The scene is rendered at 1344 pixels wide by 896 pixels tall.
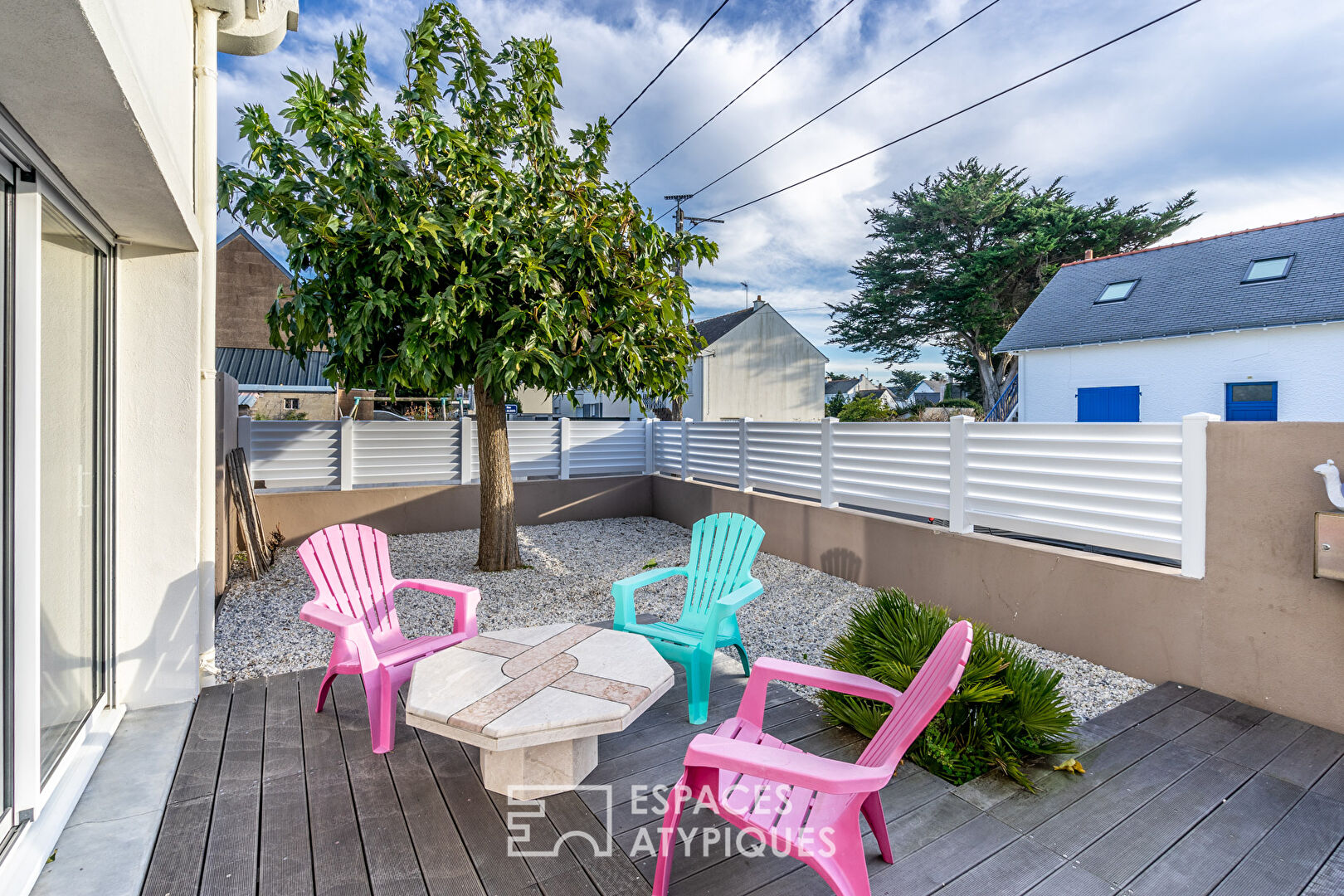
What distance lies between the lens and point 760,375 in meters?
23.2

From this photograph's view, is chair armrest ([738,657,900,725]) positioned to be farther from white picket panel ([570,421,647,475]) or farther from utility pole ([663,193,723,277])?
utility pole ([663,193,723,277])

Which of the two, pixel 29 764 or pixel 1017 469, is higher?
pixel 1017 469

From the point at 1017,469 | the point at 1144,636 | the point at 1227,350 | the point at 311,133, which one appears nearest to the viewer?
the point at 1144,636

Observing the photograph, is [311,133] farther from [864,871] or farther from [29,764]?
[864,871]

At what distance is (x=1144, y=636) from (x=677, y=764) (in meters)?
2.66

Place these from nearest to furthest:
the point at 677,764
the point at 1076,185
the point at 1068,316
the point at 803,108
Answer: the point at 677,764, the point at 803,108, the point at 1068,316, the point at 1076,185

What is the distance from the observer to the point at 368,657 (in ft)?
8.39

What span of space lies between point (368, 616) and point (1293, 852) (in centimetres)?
367

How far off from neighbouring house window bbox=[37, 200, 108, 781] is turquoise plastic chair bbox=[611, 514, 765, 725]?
206 centimetres

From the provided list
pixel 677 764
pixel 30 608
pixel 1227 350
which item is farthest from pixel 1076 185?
pixel 30 608

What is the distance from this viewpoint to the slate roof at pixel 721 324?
882 inches

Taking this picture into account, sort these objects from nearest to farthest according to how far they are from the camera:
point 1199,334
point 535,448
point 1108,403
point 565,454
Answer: point 535,448 < point 565,454 < point 1199,334 < point 1108,403

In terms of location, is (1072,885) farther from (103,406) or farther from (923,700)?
(103,406)

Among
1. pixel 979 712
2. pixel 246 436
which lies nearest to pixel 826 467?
pixel 979 712
